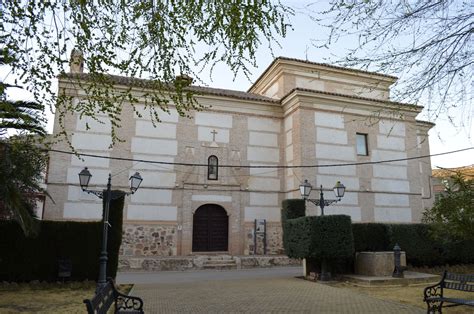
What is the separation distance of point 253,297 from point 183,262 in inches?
307

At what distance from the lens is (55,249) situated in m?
11.8

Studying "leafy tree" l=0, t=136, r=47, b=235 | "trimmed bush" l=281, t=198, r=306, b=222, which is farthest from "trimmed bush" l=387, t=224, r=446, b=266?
"leafy tree" l=0, t=136, r=47, b=235

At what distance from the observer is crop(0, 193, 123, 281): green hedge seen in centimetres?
1134

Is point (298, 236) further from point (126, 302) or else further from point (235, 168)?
point (126, 302)

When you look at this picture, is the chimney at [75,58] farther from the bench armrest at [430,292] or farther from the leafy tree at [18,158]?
the bench armrest at [430,292]

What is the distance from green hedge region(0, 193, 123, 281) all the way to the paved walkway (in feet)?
4.71

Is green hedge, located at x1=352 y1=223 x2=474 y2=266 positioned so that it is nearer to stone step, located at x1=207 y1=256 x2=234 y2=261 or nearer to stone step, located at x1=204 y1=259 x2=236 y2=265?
stone step, located at x1=204 y1=259 x2=236 y2=265

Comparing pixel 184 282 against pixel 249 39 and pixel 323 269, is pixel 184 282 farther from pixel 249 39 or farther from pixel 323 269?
pixel 249 39

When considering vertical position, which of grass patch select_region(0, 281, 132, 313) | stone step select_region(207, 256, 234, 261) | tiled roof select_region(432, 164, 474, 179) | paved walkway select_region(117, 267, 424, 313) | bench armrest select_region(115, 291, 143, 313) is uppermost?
tiled roof select_region(432, 164, 474, 179)

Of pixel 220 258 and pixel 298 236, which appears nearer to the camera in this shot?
pixel 298 236

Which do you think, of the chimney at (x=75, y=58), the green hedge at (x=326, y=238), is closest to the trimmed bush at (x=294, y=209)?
the green hedge at (x=326, y=238)

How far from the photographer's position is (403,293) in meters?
9.80

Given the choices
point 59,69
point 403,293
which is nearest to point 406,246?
point 403,293

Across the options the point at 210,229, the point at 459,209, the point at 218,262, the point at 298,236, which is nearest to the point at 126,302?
the point at 298,236
